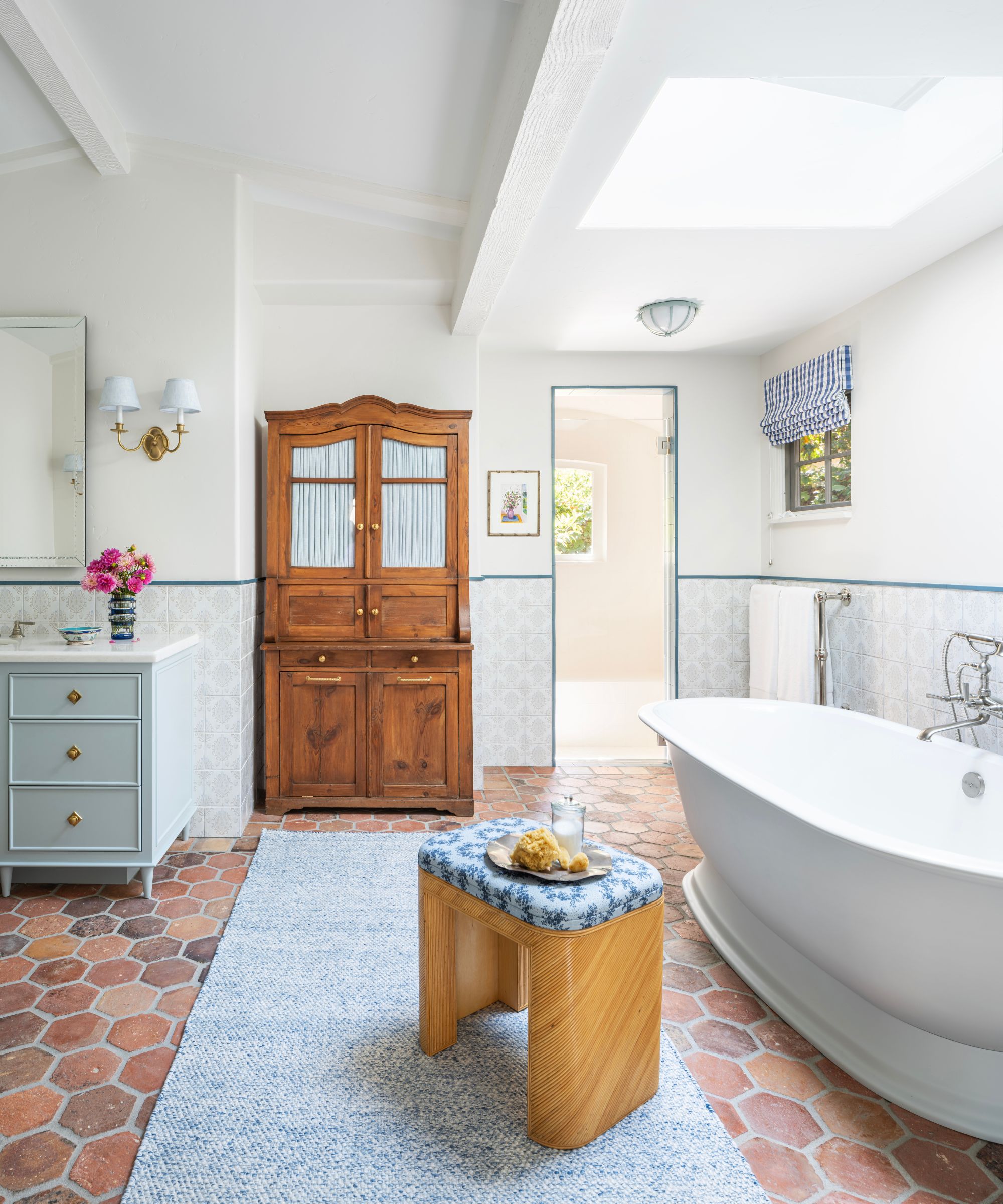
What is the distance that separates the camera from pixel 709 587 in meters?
4.54

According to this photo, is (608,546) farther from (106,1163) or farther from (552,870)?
(106,1163)

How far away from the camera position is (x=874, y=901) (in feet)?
5.35

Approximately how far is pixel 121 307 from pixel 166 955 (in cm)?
262

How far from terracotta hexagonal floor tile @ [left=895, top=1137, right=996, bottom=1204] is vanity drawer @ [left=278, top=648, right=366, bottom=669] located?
8.69ft

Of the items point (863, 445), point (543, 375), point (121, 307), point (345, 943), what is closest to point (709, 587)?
point (863, 445)

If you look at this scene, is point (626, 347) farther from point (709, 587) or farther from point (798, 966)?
point (798, 966)

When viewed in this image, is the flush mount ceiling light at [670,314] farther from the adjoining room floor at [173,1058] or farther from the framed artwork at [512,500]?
the adjoining room floor at [173,1058]

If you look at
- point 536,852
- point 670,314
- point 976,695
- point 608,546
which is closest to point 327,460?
point 670,314

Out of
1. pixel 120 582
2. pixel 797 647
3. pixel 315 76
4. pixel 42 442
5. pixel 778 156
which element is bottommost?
pixel 797 647

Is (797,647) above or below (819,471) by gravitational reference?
below

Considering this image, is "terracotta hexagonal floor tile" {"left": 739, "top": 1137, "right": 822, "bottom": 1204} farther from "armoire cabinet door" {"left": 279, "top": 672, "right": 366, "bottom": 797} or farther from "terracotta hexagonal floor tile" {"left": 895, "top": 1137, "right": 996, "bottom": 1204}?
"armoire cabinet door" {"left": 279, "top": 672, "right": 366, "bottom": 797}

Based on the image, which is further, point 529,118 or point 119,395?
point 119,395

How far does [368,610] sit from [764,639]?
2.17 m

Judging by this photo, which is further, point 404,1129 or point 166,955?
point 166,955
